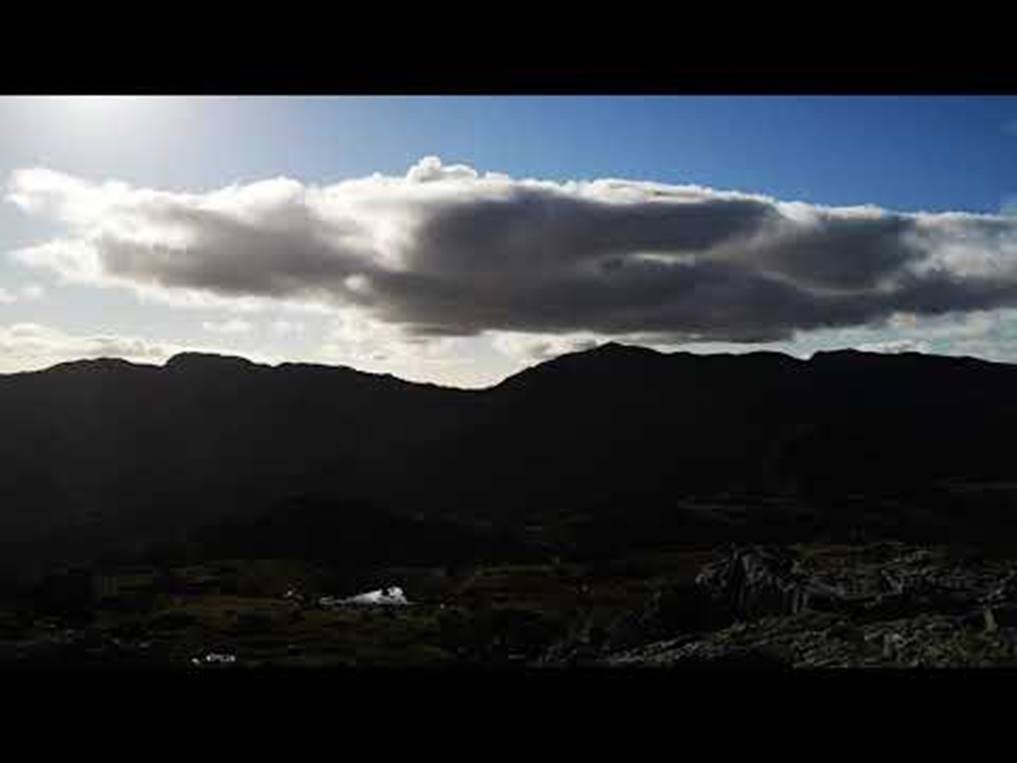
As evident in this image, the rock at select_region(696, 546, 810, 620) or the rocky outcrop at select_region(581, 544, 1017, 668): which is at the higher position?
the rocky outcrop at select_region(581, 544, 1017, 668)

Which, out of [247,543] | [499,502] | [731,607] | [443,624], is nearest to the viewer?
[731,607]

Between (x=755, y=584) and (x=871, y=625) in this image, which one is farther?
(x=755, y=584)

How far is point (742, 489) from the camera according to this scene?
190 meters

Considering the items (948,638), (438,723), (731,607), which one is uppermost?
(438,723)

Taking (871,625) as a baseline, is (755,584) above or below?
below

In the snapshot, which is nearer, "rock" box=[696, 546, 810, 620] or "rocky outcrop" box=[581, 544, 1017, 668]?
"rocky outcrop" box=[581, 544, 1017, 668]

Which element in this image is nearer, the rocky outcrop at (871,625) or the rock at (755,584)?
the rocky outcrop at (871,625)

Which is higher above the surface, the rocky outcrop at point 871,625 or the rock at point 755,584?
the rocky outcrop at point 871,625
